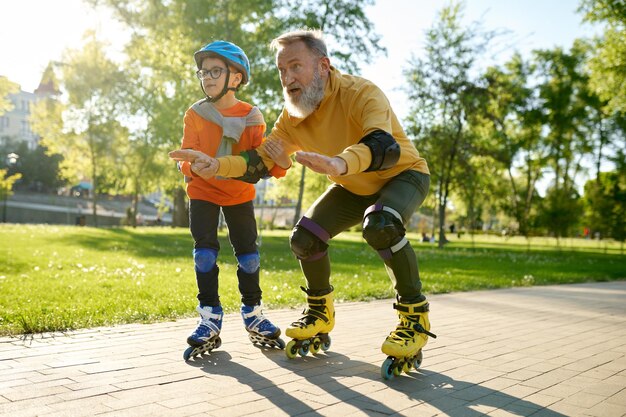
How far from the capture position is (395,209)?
12.1 feet

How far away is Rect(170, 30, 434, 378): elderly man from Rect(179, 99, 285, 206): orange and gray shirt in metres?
0.24

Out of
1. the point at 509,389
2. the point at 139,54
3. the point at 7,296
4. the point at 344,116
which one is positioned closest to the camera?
the point at 509,389

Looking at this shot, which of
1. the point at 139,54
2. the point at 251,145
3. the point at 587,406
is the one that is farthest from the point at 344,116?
the point at 139,54

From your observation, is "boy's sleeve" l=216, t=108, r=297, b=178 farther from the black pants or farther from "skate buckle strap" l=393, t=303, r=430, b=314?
"skate buckle strap" l=393, t=303, r=430, b=314

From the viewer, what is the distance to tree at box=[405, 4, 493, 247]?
26.0 metres

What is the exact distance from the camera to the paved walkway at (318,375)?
9.66 ft

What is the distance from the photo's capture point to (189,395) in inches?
121

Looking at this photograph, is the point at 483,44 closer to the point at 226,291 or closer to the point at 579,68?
the point at 226,291

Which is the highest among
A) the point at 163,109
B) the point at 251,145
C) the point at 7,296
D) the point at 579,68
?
the point at 579,68

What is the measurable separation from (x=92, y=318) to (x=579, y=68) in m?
51.4

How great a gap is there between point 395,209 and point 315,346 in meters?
1.17

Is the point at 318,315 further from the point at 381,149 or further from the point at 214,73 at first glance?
the point at 214,73

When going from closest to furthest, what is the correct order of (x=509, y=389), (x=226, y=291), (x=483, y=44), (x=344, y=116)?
1. (x=509, y=389)
2. (x=344, y=116)
3. (x=226, y=291)
4. (x=483, y=44)

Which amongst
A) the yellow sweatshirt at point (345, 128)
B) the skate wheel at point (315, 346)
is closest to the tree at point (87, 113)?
the yellow sweatshirt at point (345, 128)
